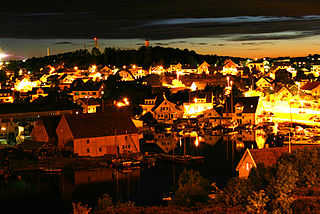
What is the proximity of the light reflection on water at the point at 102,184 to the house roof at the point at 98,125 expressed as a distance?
5.75 feet

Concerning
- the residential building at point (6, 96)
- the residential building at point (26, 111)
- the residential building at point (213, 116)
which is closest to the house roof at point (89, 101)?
the residential building at point (26, 111)

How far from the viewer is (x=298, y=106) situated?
28.8 metres

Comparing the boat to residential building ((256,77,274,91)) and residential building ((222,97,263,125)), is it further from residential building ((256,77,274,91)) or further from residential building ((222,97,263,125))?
residential building ((256,77,274,91))

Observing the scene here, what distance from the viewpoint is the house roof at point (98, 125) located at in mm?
16281

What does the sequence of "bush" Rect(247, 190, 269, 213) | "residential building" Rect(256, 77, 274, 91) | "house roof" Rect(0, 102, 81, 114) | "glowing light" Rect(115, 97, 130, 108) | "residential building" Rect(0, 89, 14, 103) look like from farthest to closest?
"residential building" Rect(256, 77, 274, 91) → "residential building" Rect(0, 89, 14, 103) → "glowing light" Rect(115, 97, 130, 108) → "house roof" Rect(0, 102, 81, 114) → "bush" Rect(247, 190, 269, 213)

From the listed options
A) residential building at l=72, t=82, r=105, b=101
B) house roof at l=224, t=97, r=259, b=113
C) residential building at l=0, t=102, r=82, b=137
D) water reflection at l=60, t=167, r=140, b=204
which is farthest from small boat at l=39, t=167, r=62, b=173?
residential building at l=72, t=82, r=105, b=101

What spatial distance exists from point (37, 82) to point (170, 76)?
10912mm

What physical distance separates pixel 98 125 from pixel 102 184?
3701 millimetres

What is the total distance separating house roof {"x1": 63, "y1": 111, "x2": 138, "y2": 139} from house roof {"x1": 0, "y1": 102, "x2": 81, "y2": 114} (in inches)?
246

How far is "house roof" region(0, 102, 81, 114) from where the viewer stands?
22000 millimetres

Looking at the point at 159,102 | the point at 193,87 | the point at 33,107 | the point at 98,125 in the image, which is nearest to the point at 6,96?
the point at 33,107

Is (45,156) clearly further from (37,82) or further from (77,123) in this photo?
(37,82)

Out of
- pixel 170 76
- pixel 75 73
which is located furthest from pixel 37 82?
pixel 170 76

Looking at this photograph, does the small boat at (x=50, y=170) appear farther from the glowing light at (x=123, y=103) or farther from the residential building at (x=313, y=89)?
the residential building at (x=313, y=89)
